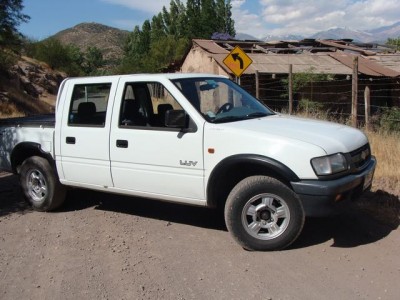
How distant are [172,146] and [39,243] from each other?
6.07 ft

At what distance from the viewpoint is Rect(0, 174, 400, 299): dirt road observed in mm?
3984

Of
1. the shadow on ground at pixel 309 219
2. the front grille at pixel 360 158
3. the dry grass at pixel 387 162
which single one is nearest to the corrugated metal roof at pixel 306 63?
the dry grass at pixel 387 162

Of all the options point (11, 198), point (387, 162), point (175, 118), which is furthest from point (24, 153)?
point (387, 162)

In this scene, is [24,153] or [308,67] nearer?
[24,153]

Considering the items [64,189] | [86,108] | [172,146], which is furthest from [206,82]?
[64,189]

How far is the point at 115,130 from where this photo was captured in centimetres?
550

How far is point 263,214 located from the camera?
4.71 metres

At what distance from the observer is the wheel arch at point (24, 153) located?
6309 millimetres

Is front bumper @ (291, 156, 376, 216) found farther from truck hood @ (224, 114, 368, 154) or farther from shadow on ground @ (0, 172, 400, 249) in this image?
truck hood @ (224, 114, 368, 154)

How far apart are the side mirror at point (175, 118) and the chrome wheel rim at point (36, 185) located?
8.13ft

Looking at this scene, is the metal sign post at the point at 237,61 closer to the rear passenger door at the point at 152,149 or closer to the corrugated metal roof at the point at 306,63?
the rear passenger door at the point at 152,149

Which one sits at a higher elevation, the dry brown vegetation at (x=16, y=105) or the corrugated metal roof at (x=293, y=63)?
the corrugated metal roof at (x=293, y=63)

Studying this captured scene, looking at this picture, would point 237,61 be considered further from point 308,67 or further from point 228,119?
point 308,67

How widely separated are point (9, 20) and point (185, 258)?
19.5 metres
